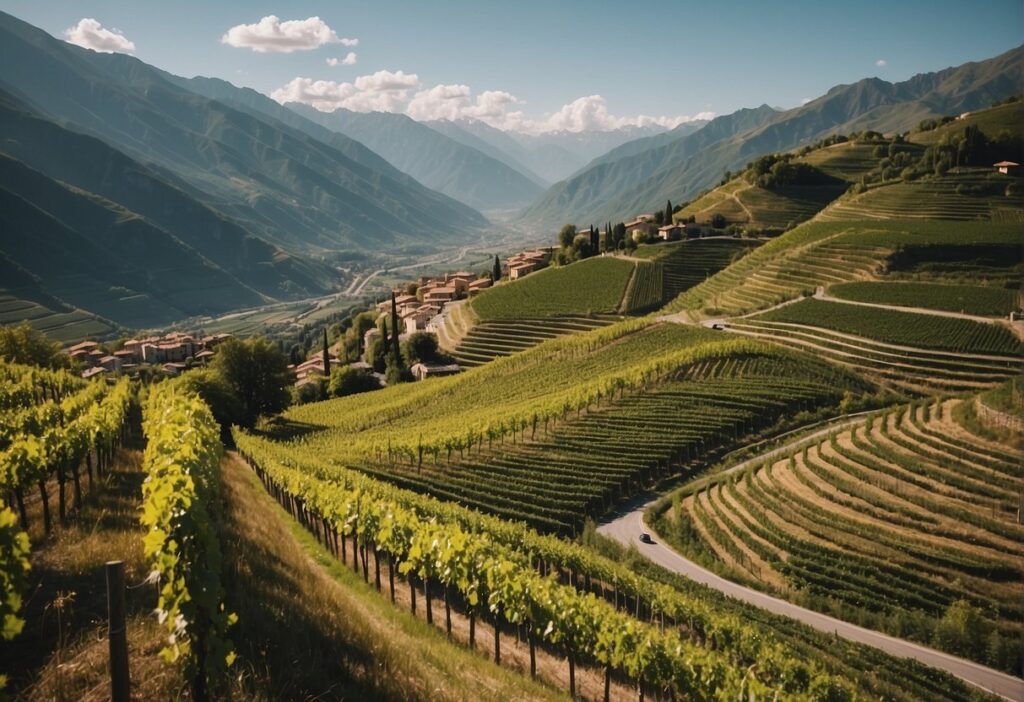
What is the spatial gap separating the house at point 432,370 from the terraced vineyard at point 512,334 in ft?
8.39

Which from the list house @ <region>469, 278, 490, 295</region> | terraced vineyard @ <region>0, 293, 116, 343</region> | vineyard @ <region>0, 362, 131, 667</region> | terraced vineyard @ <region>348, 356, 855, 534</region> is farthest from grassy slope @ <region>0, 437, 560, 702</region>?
terraced vineyard @ <region>0, 293, 116, 343</region>

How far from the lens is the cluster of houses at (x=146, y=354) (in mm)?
115562

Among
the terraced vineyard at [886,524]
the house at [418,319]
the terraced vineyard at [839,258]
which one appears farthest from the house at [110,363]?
the terraced vineyard at [886,524]

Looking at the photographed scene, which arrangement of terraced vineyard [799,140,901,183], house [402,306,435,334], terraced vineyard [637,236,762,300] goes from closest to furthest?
terraced vineyard [637,236,762,300]
house [402,306,435,334]
terraced vineyard [799,140,901,183]

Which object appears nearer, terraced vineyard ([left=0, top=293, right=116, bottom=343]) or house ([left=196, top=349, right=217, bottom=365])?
house ([left=196, top=349, right=217, bottom=365])

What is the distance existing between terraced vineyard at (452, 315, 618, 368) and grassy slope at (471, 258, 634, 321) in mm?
2088

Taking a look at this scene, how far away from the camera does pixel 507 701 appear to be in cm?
1360

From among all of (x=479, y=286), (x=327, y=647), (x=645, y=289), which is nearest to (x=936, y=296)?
(x=645, y=289)

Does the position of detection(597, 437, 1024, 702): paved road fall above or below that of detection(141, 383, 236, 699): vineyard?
below

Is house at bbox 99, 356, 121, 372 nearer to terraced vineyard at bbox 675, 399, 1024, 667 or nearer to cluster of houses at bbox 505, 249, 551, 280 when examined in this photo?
cluster of houses at bbox 505, 249, 551, 280

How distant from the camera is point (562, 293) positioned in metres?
102

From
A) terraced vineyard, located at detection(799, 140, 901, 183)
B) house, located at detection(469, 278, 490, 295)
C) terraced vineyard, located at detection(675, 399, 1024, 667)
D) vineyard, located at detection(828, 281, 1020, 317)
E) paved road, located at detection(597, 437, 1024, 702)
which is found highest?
terraced vineyard, located at detection(799, 140, 901, 183)

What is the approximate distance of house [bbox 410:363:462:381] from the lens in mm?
84250

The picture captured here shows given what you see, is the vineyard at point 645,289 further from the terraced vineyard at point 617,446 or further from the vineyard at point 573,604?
the vineyard at point 573,604
